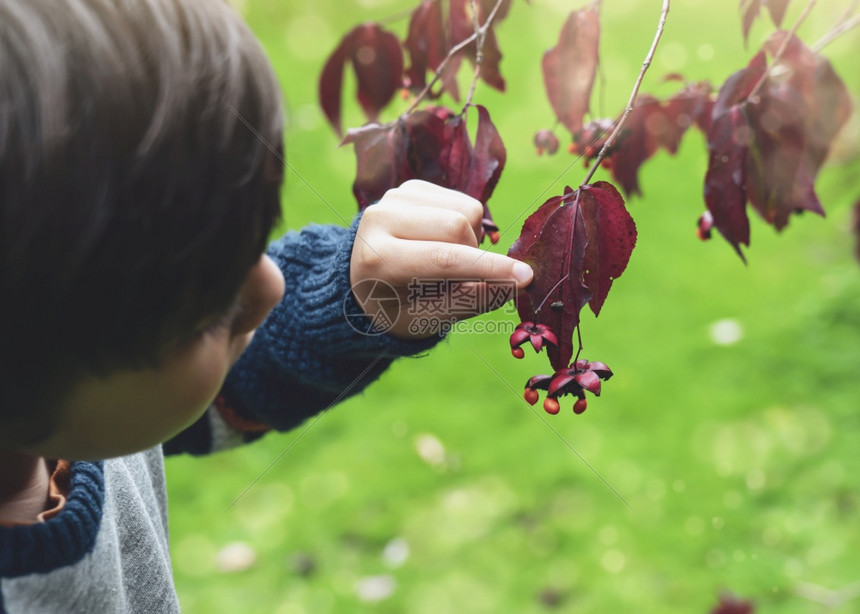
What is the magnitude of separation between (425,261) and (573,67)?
12.7 inches

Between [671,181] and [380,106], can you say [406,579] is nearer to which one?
[380,106]

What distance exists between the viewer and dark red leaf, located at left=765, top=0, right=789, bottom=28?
2.88 feet

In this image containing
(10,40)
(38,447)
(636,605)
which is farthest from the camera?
(636,605)

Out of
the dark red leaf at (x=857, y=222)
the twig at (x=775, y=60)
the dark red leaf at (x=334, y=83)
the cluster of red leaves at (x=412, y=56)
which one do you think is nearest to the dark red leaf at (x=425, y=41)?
the cluster of red leaves at (x=412, y=56)

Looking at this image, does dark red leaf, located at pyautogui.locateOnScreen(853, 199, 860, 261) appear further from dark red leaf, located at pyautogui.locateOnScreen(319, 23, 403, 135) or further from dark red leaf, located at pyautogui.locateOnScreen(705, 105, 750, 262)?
dark red leaf, located at pyautogui.locateOnScreen(319, 23, 403, 135)

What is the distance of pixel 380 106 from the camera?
102 cm

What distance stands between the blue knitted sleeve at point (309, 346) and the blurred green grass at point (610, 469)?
1.66 ft

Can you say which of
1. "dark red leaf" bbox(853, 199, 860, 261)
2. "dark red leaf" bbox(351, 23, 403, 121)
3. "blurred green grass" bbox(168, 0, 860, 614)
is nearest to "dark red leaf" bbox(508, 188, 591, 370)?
"dark red leaf" bbox(351, 23, 403, 121)

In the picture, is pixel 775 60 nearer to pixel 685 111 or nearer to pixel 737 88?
pixel 737 88

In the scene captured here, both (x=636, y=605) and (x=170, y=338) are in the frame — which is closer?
(x=170, y=338)

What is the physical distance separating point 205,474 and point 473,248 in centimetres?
157

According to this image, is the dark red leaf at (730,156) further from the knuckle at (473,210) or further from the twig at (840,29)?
the knuckle at (473,210)

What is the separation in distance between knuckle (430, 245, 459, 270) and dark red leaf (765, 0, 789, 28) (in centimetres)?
51

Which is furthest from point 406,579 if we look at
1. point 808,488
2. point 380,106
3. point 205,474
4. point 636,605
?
point 380,106
